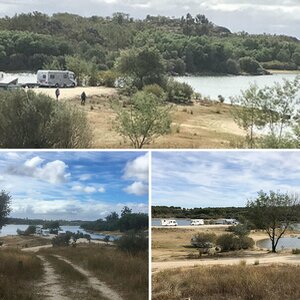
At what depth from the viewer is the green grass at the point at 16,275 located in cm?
548

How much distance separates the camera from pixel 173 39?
54.4 meters

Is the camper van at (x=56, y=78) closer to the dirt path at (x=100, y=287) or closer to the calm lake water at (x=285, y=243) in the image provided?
the calm lake water at (x=285, y=243)

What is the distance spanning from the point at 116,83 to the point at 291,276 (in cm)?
4166

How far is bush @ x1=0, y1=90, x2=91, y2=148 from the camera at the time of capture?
14564 mm

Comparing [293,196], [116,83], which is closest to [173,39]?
[116,83]

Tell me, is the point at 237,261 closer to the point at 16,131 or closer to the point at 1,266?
the point at 1,266

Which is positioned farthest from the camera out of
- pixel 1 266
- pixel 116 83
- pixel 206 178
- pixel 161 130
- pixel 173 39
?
pixel 173 39

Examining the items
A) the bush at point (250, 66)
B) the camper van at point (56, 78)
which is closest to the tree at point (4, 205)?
the camper van at point (56, 78)

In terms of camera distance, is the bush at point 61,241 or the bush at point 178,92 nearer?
the bush at point 61,241

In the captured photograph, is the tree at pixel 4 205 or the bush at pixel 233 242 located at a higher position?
the tree at pixel 4 205

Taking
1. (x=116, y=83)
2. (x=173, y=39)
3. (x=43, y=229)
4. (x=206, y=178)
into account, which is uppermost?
(x=173, y=39)

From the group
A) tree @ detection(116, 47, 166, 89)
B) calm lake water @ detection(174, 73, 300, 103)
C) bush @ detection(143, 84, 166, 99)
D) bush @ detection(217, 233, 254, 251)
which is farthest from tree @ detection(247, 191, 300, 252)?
tree @ detection(116, 47, 166, 89)

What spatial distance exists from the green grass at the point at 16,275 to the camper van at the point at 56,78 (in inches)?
1435

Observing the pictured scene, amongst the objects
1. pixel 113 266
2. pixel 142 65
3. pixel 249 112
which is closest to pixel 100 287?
pixel 113 266
